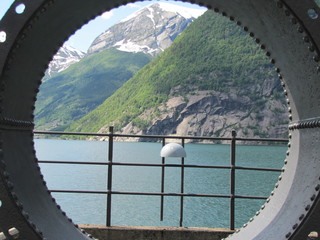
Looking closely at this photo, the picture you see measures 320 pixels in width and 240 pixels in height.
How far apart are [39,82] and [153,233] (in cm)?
241

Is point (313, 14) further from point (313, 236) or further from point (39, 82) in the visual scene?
point (39, 82)

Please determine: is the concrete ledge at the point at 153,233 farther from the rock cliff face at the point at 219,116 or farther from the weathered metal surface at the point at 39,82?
the rock cliff face at the point at 219,116

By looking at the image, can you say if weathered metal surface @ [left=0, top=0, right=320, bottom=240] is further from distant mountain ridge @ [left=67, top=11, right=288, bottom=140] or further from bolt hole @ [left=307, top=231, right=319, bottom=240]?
distant mountain ridge @ [left=67, top=11, right=288, bottom=140]

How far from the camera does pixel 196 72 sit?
374ft

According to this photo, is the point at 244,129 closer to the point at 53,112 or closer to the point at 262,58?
the point at 262,58

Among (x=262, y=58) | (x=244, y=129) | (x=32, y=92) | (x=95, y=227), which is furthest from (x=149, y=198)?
(x=262, y=58)

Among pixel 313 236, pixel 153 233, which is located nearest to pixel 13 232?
pixel 313 236

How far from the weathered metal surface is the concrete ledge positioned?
54.1 inches

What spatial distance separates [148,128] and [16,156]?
→ 96662 mm

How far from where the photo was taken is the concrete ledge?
4.73 metres

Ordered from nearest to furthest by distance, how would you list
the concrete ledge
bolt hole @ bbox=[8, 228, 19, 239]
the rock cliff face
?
bolt hole @ bbox=[8, 228, 19, 239]
the concrete ledge
the rock cliff face

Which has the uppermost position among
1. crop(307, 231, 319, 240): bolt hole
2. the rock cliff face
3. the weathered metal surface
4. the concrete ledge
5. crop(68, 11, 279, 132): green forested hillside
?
crop(68, 11, 279, 132): green forested hillside

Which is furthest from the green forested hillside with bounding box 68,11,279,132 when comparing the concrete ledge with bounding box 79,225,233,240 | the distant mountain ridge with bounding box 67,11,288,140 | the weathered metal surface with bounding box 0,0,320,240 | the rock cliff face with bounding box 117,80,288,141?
the weathered metal surface with bounding box 0,0,320,240

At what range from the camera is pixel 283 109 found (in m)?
100
